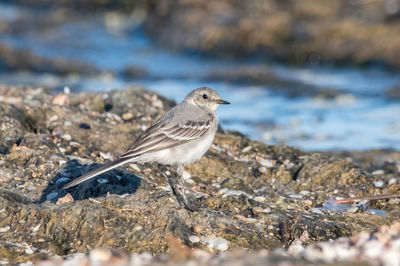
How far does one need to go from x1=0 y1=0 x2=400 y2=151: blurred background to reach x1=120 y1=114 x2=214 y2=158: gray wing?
16.1ft

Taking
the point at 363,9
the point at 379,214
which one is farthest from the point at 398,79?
the point at 379,214

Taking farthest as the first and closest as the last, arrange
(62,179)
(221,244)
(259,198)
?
(259,198)
(62,179)
(221,244)

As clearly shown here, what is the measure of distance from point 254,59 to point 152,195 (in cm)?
1359

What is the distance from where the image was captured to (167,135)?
6.20 meters

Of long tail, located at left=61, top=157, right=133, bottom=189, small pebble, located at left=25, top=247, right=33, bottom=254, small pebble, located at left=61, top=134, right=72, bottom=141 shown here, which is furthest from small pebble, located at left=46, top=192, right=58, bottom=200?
small pebble, located at left=61, top=134, right=72, bottom=141

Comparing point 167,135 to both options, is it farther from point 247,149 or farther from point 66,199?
point 247,149

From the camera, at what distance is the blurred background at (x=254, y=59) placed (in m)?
13.1

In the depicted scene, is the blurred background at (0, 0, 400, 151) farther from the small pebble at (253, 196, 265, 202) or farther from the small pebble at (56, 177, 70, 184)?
the small pebble at (56, 177, 70, 184)

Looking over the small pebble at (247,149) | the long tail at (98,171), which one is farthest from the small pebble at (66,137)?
the small pebble at (247,149)

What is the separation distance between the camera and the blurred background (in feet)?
43.0

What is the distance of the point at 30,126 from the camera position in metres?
8.00

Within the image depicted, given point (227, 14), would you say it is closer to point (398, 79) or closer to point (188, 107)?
point (398, 79)

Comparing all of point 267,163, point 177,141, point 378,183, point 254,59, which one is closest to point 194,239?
point 177,141

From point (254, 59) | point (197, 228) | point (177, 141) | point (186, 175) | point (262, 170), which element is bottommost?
point (254, 59)
